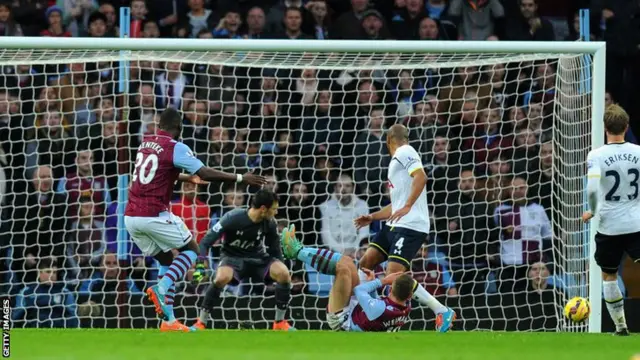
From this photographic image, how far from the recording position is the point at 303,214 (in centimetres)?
1430

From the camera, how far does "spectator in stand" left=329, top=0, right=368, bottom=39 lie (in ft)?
50.7

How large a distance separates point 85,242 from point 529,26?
5908mm

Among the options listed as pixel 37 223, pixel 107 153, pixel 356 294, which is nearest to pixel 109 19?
pixel 107 153

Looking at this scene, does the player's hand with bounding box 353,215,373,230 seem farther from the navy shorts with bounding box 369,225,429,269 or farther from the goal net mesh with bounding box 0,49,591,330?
the goal net mesh with bounding box 0,49,591,330

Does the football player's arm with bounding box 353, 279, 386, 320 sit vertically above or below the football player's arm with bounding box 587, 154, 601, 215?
below

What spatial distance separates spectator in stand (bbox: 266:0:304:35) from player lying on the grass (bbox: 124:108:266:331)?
4.45m

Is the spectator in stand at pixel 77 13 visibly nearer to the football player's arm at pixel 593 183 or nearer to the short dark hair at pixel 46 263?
the short dark hair at pixel 46 263

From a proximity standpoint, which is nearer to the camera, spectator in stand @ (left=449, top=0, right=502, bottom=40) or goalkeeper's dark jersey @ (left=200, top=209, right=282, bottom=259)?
goalkeeper's dark jersey @ (left=200, top=209, right=282, bottom=259)

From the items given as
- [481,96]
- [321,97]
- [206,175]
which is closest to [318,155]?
[321,97]

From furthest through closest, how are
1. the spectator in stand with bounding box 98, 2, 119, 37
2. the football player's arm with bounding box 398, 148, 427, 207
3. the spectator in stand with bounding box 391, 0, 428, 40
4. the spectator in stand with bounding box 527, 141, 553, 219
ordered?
1. the spectator in stand with bounding box 391, 0, 428, 40
2. the spectator in stand with bounding box 98, 2, 119, 37
3. the spectator in stand with bounding box 527, 141, 553, 219
4. the football player's arm with bounding box 398, 148, 427, 207

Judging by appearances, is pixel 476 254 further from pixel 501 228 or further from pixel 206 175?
pixel 206 175

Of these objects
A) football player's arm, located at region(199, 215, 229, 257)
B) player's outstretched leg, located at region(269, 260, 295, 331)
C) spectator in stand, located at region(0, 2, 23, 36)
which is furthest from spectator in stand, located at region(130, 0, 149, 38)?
player's outstretched leg, located at region(269, 260, 295, 331)

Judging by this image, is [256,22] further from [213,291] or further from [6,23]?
[213,291]

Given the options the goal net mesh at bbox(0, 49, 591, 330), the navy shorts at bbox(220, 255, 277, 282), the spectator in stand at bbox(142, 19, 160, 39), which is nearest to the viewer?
the navy shorts at bbox(220, 255, 277, 282)
